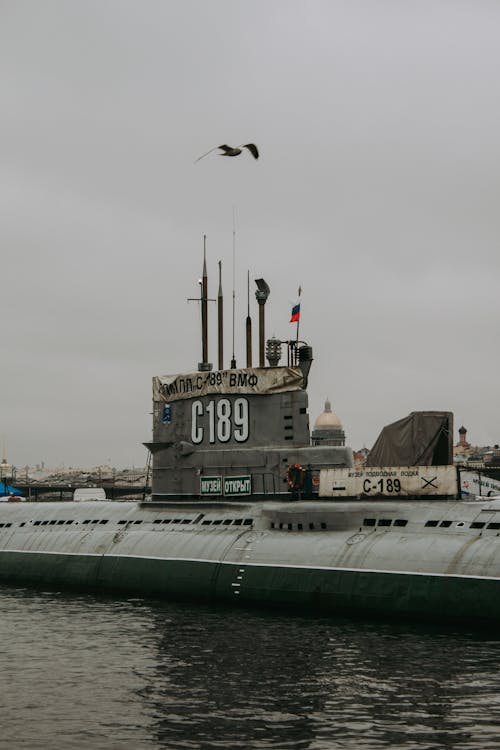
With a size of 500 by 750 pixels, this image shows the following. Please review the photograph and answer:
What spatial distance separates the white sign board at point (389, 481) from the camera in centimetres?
3109

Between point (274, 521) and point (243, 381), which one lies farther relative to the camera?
point (243, 381)

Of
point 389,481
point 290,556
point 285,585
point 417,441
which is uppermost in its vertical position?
Result: point 417,441

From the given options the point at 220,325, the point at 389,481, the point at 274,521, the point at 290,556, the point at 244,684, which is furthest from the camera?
the point at 220,325

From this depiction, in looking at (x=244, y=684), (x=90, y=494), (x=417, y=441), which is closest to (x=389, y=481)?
(x=417, y=441)

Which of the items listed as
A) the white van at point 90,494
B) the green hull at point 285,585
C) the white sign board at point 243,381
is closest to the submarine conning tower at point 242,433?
the white sign board at point 243,381

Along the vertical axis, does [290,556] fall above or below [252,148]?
below

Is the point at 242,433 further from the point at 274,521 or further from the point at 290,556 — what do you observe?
the point at 290,556

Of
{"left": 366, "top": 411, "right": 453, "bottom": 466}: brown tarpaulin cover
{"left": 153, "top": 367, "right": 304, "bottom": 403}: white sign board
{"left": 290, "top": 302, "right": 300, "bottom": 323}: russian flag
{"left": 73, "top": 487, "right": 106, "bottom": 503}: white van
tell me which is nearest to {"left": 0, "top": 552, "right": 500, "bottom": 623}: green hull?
{"left": 153, "top": 367, "right": 304, "bottom": 403}: white sign board

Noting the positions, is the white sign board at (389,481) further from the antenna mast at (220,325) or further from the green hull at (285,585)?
the antenna mast at (220,325)

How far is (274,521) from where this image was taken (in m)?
33.8

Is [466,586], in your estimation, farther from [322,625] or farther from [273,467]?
[273,467]

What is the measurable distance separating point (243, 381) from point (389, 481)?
6762 mm

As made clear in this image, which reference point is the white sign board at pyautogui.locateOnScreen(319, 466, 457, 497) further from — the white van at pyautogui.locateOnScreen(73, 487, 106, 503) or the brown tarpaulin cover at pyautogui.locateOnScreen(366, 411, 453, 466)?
the white van at pyautogui.locateOnScreen(73, 487, 106, 503)

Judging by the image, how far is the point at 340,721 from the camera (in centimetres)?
1827
